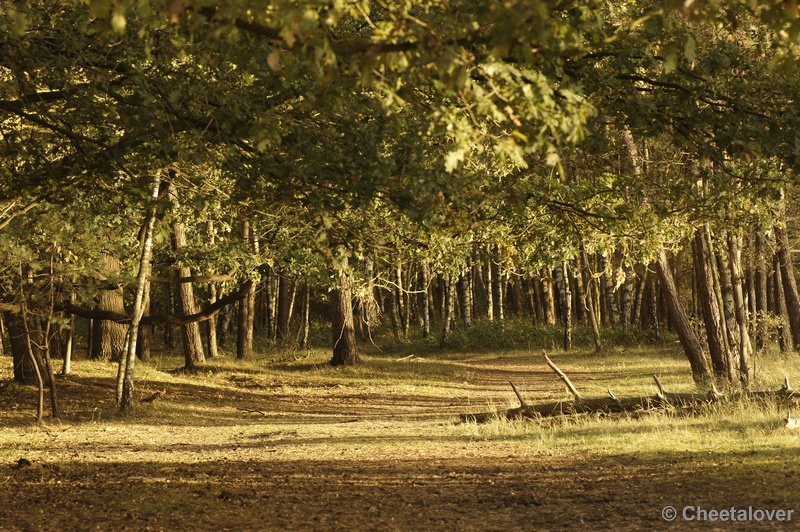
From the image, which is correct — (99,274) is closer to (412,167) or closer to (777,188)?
(412,167)

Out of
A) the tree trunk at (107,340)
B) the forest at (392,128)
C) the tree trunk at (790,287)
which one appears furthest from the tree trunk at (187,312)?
the tree trunk at (790,287)

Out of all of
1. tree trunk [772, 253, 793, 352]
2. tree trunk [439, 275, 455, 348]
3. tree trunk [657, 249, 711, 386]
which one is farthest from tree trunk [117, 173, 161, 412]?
tree trunk [439, 275, 455, 348]

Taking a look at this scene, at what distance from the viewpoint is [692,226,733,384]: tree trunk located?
1677cm

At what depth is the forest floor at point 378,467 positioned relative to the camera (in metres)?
7.86

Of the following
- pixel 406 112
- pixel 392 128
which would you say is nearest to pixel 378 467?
pixel 406 112

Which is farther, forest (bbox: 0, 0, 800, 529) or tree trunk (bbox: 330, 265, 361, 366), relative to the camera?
tree trunk (bbox: 330, 265, 361, 366)

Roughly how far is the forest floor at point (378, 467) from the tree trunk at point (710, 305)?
1.58 m

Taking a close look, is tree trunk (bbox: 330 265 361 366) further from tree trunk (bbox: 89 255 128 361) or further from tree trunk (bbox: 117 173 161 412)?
tree trunk (bbox: 117 173 161 412)

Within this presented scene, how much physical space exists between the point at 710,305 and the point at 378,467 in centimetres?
908

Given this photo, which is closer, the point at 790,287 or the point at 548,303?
the point at 790,287

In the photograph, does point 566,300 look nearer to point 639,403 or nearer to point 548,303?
point 548,303

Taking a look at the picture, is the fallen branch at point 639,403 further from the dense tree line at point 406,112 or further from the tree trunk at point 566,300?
the tree trunk at point 566,300

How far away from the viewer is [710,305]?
1684 cm

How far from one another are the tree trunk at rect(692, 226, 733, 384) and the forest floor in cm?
158
